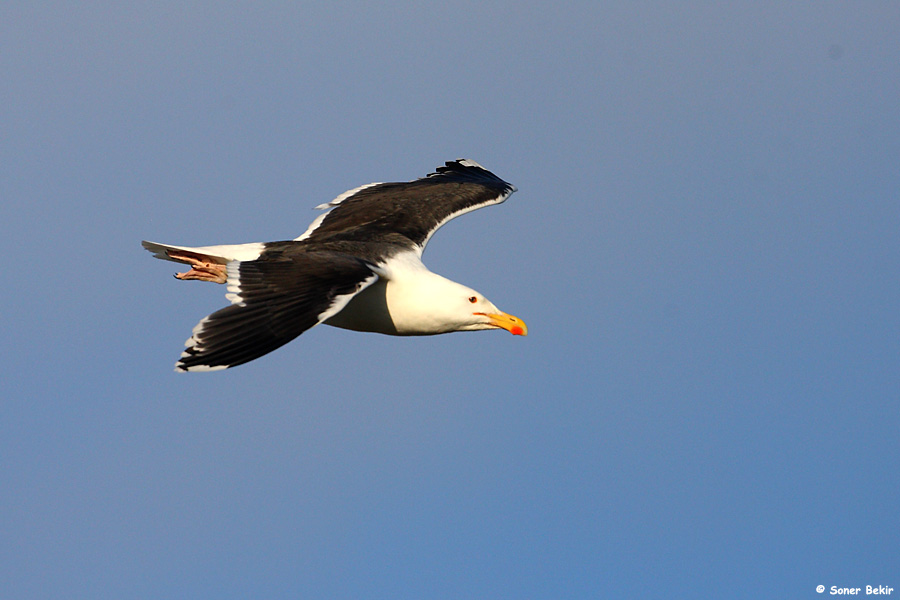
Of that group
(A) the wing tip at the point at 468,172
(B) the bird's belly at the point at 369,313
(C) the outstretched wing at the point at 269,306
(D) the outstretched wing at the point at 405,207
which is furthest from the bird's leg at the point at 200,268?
(A) the wing tip at the point at 468,172

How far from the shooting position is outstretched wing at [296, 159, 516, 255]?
14023 millimetres

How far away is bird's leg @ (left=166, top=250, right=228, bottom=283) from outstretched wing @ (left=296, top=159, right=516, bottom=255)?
53.5 inches

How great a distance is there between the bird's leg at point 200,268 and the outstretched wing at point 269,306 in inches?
68.2

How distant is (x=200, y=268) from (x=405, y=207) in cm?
312

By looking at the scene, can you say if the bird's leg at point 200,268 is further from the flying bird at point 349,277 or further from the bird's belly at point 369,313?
the bird's belly at point 369,313

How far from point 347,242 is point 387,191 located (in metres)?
2.71

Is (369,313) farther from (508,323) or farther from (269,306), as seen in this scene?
(269,306)

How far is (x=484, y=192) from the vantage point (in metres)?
16.1

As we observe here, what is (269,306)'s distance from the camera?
34.9 feet

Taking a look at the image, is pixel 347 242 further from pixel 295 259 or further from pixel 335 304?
pixel 335 304

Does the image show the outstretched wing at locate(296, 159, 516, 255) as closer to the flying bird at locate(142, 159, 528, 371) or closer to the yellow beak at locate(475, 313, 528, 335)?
the flying bird at locate(142, 159, 528, 371)

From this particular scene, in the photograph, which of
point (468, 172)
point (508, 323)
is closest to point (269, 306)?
point (508, 323)

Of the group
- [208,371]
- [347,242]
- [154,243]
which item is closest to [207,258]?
[154,243]

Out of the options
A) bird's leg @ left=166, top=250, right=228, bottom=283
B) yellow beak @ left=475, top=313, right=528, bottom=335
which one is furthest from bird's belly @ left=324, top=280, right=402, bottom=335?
bird's leg @ left=166, top=250, right=228, bottom=283
